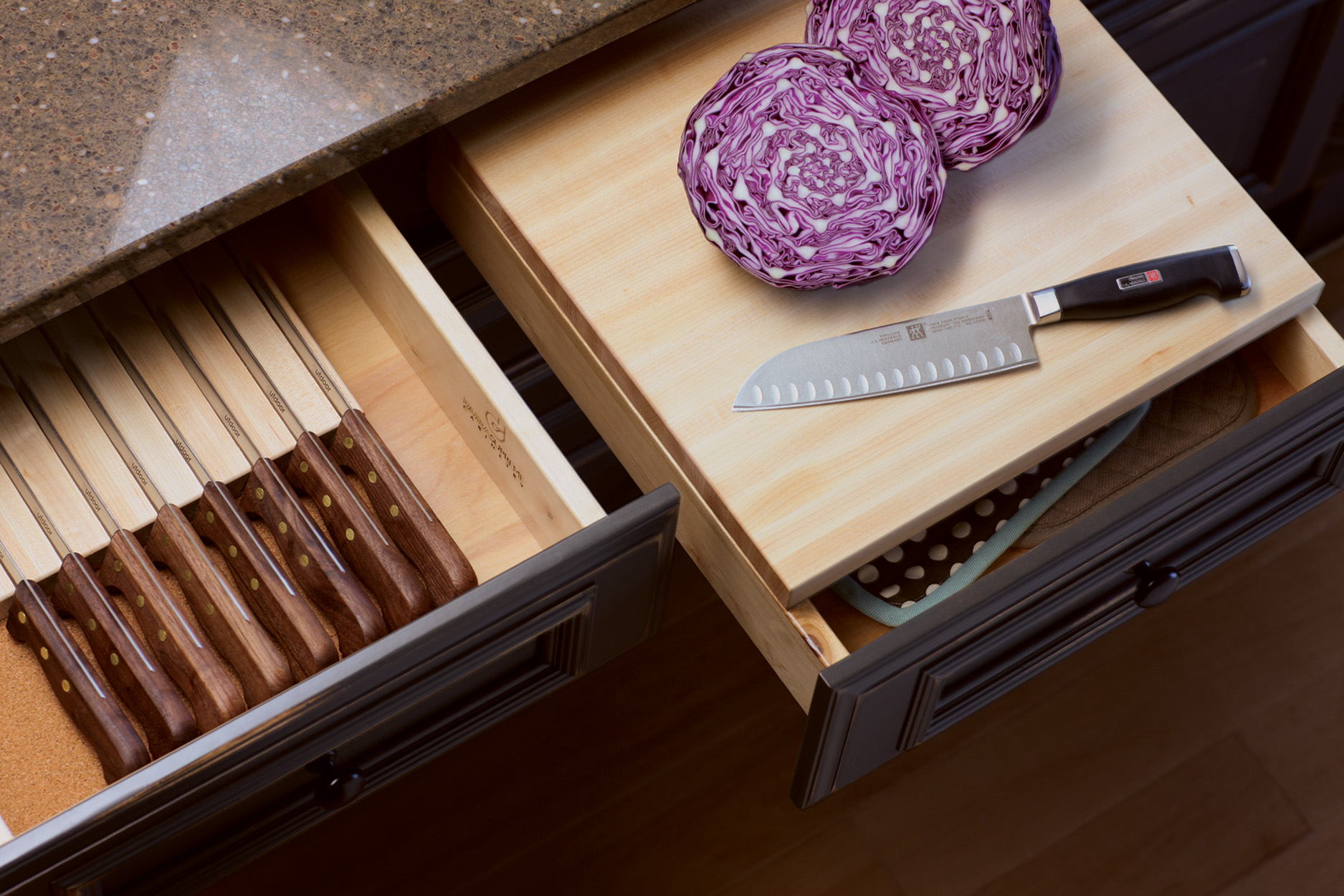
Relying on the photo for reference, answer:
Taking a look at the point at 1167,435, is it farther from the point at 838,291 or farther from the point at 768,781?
the point at 768,781

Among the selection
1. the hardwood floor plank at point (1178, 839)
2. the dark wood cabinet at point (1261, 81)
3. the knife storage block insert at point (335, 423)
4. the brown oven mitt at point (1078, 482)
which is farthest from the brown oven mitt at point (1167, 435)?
the hardwood floor plank at point (1178, 839)

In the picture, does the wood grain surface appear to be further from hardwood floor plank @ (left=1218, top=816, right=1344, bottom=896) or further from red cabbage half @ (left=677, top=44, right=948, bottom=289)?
hardwood floor plank @ (left=1218, top=816, right=1344, bottom=896)

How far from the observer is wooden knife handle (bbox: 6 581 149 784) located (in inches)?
27.8

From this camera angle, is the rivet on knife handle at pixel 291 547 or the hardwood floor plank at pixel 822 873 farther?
the hardwood floor plank at pixel 822 873

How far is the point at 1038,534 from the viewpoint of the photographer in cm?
84

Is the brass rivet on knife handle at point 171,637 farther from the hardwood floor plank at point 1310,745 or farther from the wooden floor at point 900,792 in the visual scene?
the hardwood floor plank at point 1310,745

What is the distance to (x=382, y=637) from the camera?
0.71 metres

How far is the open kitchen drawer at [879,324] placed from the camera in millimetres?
745

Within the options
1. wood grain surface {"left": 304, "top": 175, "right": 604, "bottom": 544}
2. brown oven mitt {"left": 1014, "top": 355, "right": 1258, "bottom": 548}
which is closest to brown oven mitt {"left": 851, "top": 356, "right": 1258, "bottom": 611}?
brown oven mitt {"left": 1014, "top": 355, "right": 1258, "bottom": 548}

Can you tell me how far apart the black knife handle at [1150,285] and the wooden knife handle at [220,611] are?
53 centimetres

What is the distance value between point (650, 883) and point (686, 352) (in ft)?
2.50

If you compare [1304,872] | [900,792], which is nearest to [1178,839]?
[1304,872]

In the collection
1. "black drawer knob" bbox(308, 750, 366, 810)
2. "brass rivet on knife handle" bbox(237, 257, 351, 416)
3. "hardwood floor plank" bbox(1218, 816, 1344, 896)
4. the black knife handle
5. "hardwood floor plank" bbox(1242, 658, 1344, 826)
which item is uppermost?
"brass rivet on knife handle" bbox(237, 257, 351, 416)

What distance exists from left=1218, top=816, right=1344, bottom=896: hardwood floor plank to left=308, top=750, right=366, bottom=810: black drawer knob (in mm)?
1015
